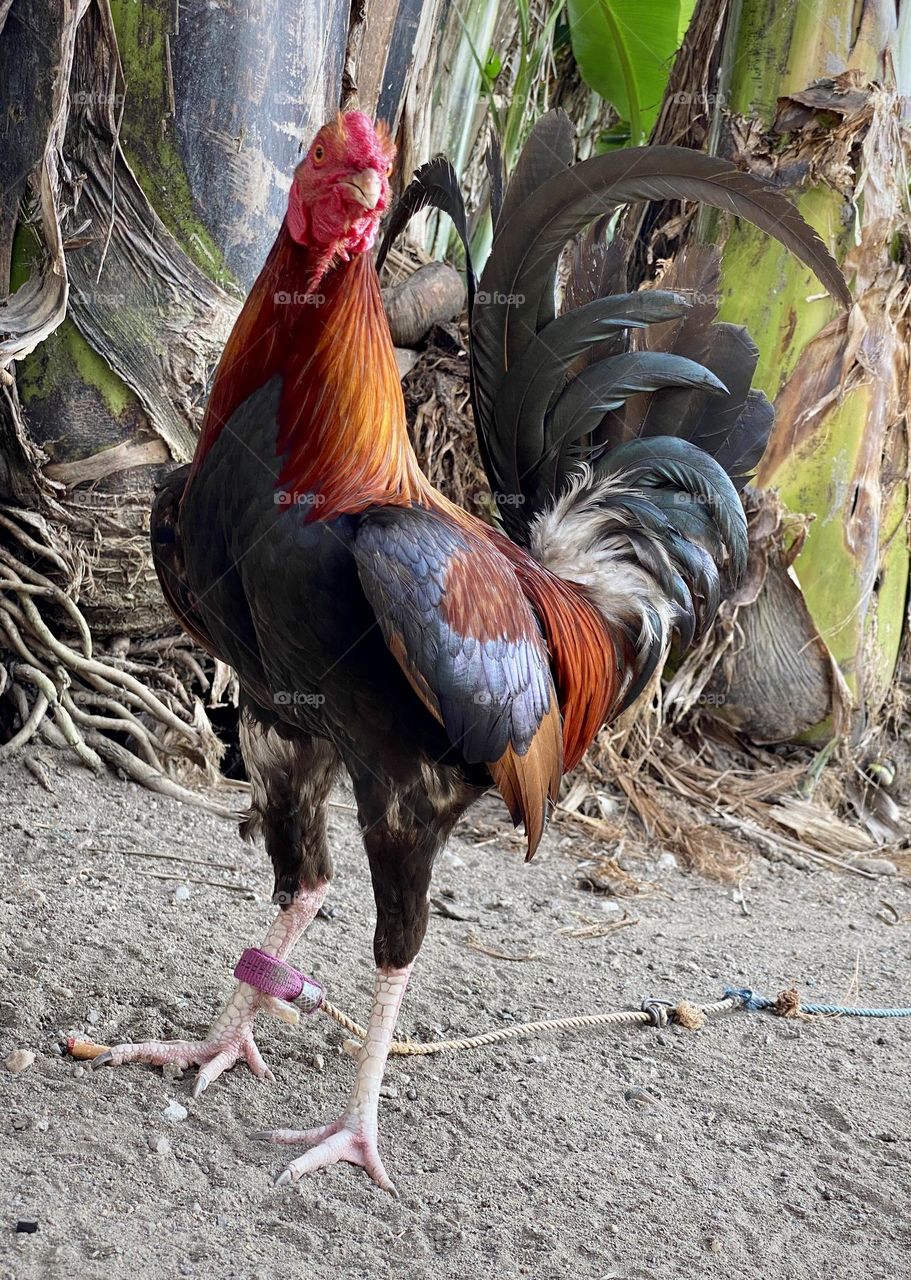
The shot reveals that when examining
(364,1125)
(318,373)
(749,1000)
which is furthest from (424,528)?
(749,1000)

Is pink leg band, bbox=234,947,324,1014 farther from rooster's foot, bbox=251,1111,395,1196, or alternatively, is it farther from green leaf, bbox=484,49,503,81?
green leaf, bbox=484,49,503,81

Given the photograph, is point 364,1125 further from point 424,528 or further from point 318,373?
point 318,373

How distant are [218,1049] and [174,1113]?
267mm

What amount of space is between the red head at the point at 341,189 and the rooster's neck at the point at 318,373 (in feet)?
0.19

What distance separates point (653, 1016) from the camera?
3.67 meters

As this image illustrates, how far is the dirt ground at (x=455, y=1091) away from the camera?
2.51 m

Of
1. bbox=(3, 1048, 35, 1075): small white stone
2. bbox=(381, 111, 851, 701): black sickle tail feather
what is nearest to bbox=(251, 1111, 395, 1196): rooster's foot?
bbox=(3, 1048, 35, 1075): small white stone

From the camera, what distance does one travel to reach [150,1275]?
225cm

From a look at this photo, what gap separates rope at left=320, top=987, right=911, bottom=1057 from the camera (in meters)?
3.33

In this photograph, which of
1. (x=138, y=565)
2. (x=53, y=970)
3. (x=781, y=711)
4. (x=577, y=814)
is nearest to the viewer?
(x=53, y=970)

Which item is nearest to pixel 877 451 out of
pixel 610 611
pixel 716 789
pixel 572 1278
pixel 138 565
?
pixel 716 789

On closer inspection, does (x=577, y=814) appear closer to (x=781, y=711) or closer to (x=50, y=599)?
(x=781, y=711)

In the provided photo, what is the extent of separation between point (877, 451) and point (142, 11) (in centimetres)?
378

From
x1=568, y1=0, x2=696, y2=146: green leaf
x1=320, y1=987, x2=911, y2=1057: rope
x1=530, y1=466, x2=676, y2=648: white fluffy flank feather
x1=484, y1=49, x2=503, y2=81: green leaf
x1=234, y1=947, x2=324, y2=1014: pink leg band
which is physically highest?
x1=568, y1=0, x2=696, y2=146: green leaf
